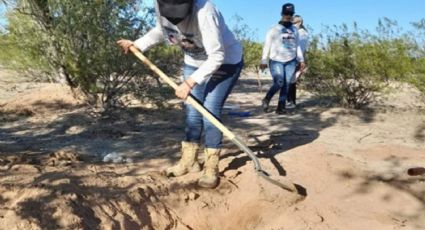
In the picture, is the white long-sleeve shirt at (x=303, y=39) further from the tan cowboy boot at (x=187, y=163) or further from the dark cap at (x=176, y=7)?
the dark cap at (x=176, y=7)

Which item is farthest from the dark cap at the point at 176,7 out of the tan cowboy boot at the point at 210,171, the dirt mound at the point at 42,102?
the dirt mound at the point at 42,102

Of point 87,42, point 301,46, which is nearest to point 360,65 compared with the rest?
point 301,46

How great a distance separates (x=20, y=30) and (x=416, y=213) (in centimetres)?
590

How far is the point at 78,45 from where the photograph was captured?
719 cm

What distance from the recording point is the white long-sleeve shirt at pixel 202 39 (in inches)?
150

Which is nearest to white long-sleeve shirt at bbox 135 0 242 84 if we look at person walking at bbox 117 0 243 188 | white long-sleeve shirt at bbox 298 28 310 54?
person walking at bbox 117 0 243 188

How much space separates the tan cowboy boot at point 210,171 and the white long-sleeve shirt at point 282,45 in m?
3.93

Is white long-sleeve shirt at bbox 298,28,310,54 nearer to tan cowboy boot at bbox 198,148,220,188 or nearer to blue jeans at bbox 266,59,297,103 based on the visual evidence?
blue jeans at bbox 266,59,297,103

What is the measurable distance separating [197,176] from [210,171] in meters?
0.20

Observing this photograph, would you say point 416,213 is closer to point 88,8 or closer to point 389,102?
point 88,8

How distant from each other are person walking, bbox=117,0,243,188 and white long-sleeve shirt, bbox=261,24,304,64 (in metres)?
3.81

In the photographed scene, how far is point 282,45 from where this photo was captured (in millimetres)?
8141

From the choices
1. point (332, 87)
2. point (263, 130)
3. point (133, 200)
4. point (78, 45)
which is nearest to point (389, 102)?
point (332, 87)

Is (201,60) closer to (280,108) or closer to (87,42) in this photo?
(87,42)
